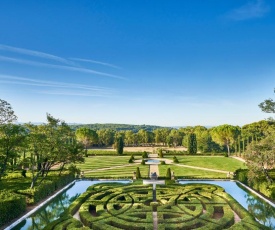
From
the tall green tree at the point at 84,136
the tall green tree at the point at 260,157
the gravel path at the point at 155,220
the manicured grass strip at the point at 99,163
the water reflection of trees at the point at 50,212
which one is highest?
the tall green tree at the point at 84,136

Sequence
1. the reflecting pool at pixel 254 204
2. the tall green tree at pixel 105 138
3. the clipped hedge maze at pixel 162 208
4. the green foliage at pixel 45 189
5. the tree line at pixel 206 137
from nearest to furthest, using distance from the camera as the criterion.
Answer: the clipped hedge maze at pixel 162 208 < the reflecting pool at pixel 254 204 < the green foliage at pixel 45 189 < the tree line at pixel 206 137 < the tall green tree at pixel 105 138

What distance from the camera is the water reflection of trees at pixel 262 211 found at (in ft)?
52.7

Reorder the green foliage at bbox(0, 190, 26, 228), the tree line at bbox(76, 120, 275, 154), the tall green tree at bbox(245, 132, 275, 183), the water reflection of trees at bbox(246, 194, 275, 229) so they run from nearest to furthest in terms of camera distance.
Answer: the green foliage at bbox(0, 190, 26, 228) < the water reflection of trees at bbox(246, 194, 275, 229) < the tall green tree at bbox(245, 132, 275, 183) < the tree line at bbox(76, 120, 275, 154)

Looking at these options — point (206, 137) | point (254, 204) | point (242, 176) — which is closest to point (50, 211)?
point (254, 204)

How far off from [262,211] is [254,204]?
192cm

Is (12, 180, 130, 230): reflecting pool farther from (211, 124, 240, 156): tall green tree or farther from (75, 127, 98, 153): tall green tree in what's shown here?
(211, 124, 240, 156): tall green tree

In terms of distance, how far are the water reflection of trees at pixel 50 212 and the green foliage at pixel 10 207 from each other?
1.07 metres

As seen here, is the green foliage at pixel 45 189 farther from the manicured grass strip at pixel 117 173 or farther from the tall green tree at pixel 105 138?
the tall green tree at pixel 105 138

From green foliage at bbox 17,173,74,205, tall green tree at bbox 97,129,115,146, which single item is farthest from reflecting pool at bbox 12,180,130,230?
tall green tree at bbox 97,129,115,146

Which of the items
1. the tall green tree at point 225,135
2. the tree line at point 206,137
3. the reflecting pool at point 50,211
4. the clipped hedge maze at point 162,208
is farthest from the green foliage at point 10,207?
the tall green tree at point 225,135

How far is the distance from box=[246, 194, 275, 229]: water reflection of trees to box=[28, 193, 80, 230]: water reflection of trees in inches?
531

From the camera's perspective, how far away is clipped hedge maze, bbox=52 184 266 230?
46.3 feet

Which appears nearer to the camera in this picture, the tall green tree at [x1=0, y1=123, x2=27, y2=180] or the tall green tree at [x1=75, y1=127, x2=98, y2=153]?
the tall green tree at [x1=0, y1=123, x2=27, y2=180]

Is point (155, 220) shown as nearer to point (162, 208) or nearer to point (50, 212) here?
point (162, 208)
